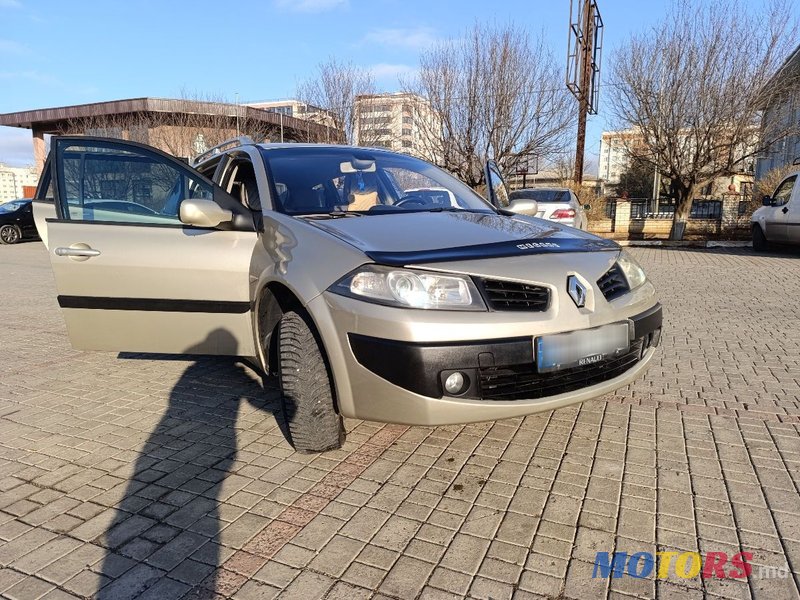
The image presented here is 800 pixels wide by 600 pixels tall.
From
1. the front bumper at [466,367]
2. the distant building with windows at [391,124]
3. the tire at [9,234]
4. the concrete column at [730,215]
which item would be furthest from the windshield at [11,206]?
the concrete column at [730,215]

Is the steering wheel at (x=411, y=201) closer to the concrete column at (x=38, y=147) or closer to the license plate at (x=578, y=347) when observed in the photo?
the license plate at (x=578, y=347)

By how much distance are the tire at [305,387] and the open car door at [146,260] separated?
2.19ft

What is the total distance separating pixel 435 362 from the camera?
2.25 meters

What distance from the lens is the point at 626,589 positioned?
187 cm


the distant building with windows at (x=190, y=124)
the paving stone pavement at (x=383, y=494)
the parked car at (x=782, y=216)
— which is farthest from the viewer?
the distant building with windows at (x=190, y=124)

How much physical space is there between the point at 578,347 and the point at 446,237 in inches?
31.0

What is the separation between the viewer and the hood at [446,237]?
95.7 inches

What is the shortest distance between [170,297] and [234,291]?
0.39m

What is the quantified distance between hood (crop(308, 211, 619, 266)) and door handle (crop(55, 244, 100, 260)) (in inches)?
55.6

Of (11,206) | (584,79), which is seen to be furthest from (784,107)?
(11,206)

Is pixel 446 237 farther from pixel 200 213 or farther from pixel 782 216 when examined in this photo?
pixel 782 216

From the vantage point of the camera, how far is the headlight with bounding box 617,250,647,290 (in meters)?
2.88

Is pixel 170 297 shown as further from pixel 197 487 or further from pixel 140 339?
pixel 197 487

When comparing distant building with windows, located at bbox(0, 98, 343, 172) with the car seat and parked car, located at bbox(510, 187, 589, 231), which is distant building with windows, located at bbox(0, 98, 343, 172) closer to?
parked car, located at bbox(510, 187, 589, 231)
